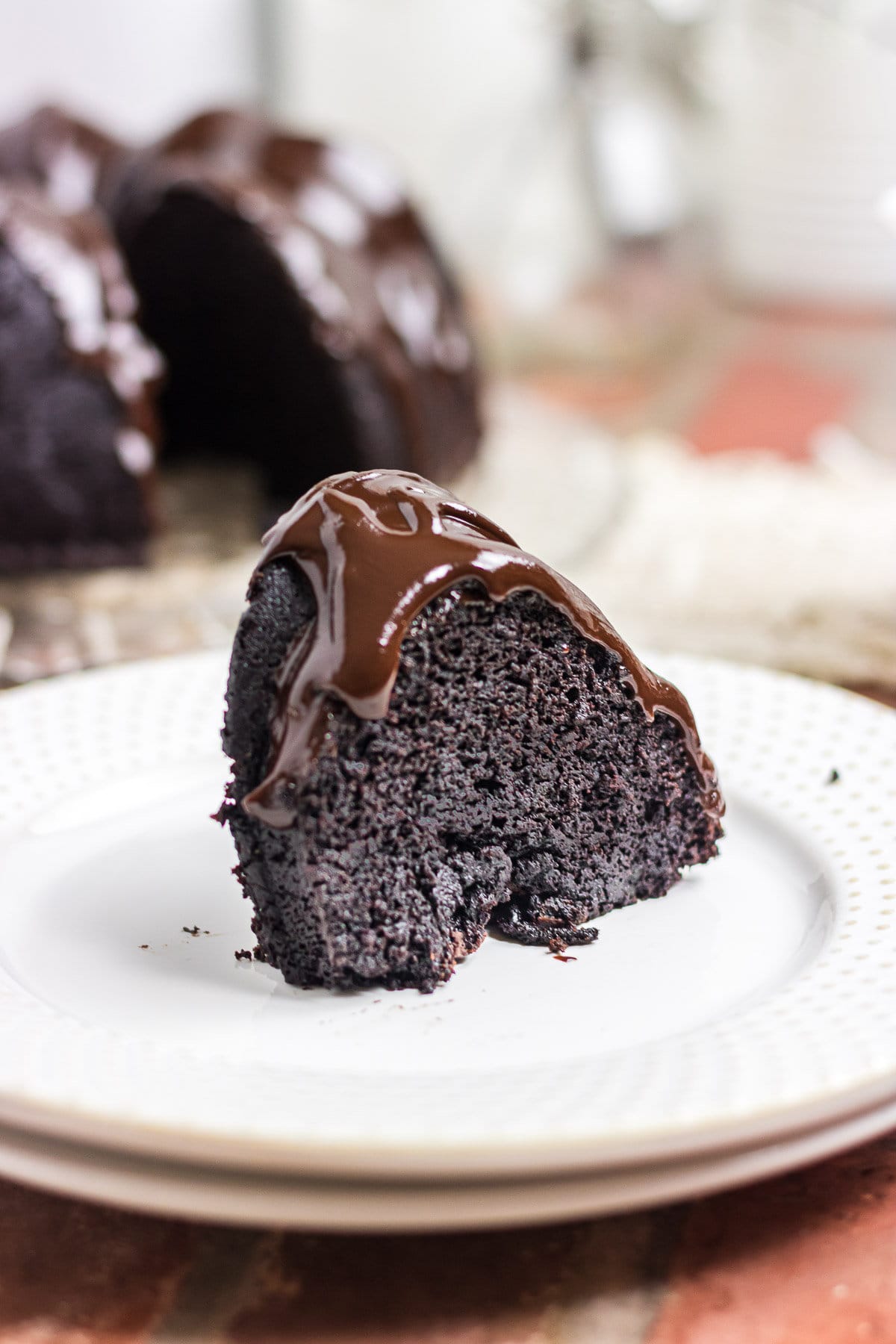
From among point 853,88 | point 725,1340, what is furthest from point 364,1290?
point 853,88

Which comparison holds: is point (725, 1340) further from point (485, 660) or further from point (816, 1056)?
point (485, 660)

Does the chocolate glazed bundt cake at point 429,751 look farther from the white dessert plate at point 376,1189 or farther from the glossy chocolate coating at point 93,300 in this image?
the glossy chocolate coating at point 93,300

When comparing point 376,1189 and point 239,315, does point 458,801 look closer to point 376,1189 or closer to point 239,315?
point 376,1189

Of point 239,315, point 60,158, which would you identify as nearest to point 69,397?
point 239,315

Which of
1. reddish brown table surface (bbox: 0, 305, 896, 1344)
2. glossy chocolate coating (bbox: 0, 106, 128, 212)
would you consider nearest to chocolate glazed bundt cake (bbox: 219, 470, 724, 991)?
reddish brown table surface (bbox: 0, 305, 896, 1344)

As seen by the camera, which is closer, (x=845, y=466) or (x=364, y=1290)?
(x=364, y=1290)

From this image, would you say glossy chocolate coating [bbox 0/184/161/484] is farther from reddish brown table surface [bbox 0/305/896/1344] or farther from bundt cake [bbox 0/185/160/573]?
reddish brown table surface [bbox 0/305/896/1344]
